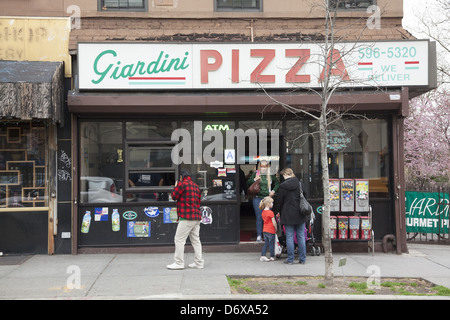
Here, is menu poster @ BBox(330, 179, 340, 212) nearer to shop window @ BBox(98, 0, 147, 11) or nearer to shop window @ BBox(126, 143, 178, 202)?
shop window @ BBox(126, 143, 178, 202)

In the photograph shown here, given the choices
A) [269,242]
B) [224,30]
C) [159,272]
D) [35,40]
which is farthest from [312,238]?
[35,40]

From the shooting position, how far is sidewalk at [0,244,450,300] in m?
6.81

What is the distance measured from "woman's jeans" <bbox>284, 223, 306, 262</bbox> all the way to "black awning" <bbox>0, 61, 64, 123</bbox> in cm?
492

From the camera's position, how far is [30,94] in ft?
28.8

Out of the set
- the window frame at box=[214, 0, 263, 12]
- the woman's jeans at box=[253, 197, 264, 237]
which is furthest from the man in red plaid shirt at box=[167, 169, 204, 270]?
the window frame at box=[214, 0, 263, 12]

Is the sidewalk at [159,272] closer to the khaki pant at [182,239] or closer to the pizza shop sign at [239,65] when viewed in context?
the khaki pant at [182,239]

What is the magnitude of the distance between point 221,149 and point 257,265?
2.70 meters

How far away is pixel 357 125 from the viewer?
34.1ft

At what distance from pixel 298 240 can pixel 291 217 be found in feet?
1.61

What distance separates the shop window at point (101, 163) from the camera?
10.0 metres

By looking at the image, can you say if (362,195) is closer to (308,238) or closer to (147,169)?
(308,238)

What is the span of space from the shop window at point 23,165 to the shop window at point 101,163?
32.4 inches

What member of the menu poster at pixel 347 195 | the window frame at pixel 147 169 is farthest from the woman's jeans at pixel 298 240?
the window frame at pixel 147 169

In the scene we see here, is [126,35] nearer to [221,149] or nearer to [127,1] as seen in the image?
[127,1]
